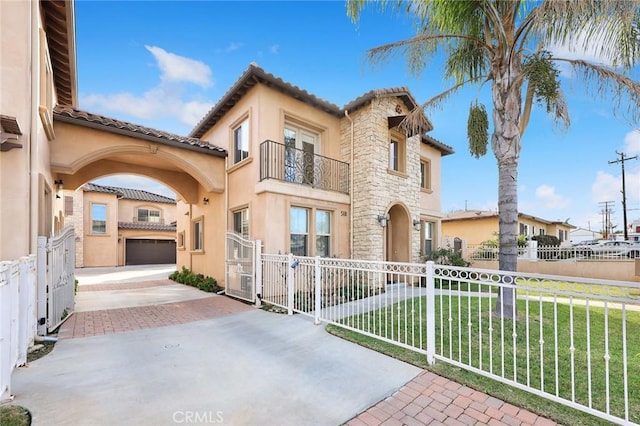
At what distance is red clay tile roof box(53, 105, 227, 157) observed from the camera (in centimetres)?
770

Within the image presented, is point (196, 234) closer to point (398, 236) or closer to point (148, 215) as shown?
point (398, 236)

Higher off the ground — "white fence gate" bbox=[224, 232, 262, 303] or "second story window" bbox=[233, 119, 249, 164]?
"second story window" bbox=[233, 119, 249, 164]

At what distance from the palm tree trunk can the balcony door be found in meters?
5.87

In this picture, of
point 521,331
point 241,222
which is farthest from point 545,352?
point 241,222

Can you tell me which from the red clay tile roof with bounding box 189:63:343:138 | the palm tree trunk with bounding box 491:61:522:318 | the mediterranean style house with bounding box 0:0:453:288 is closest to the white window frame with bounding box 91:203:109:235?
the mediterranean style house with bounding box 0:0:453:288

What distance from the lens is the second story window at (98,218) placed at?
2316 centimetres

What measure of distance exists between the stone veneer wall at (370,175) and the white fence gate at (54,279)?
28.5ft

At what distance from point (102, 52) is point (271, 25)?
22.2ft

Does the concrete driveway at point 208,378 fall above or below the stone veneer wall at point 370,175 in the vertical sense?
below

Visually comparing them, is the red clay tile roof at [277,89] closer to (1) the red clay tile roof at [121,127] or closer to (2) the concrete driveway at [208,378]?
(1) the red clay tile roof at [121,127]

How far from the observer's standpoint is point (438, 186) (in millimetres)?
15617

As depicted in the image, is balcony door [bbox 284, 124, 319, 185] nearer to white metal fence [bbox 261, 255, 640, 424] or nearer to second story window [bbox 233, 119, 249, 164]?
second story window [bbox 233, 119, 249, 164]

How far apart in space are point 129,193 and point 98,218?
4.71 m

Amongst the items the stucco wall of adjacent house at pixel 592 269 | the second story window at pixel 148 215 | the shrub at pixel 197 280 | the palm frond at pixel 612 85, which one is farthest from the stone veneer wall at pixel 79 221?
the stucco wall of adjacent house at pixel 592 269
